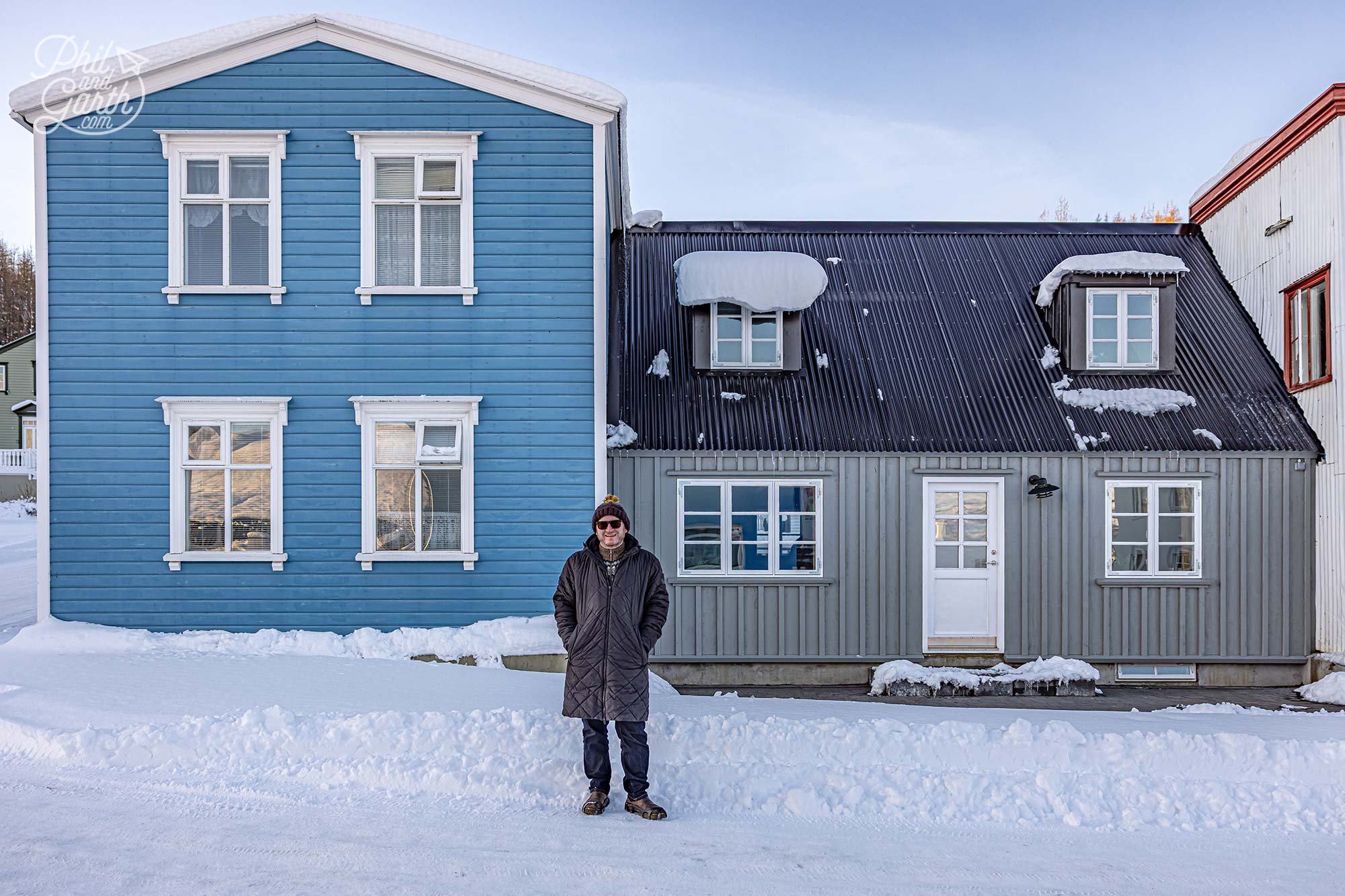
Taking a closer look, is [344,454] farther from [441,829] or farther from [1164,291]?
[1164,291]

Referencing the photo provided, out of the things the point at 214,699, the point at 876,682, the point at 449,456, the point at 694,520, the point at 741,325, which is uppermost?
the point at 741,325

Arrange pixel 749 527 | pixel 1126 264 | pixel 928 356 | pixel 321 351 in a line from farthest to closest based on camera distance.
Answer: pixel 928 356, pixel 1126 264, pixel 749 527, pixel 321 351

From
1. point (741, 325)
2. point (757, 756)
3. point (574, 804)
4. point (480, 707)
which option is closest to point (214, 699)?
point (480, 707)

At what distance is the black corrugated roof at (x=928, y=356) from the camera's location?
415 inches

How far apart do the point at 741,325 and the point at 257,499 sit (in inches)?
246

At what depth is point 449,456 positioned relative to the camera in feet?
30.5

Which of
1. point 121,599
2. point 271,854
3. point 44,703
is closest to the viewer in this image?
point 271,854

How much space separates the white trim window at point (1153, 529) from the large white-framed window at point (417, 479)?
25.1 feet

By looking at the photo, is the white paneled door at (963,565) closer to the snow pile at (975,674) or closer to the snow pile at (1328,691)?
the snow pile at (975,674)

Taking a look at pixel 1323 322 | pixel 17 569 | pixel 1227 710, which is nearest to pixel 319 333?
pixel 1227 710

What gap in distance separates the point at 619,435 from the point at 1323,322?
28.4ft

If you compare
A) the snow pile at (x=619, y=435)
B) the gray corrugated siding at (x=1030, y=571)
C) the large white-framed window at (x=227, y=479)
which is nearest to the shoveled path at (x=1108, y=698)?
the gray corrugated siding at (x=1030, y=571)

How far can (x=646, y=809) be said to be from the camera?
4.89 meters

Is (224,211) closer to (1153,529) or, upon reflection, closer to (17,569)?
(1153,529)
